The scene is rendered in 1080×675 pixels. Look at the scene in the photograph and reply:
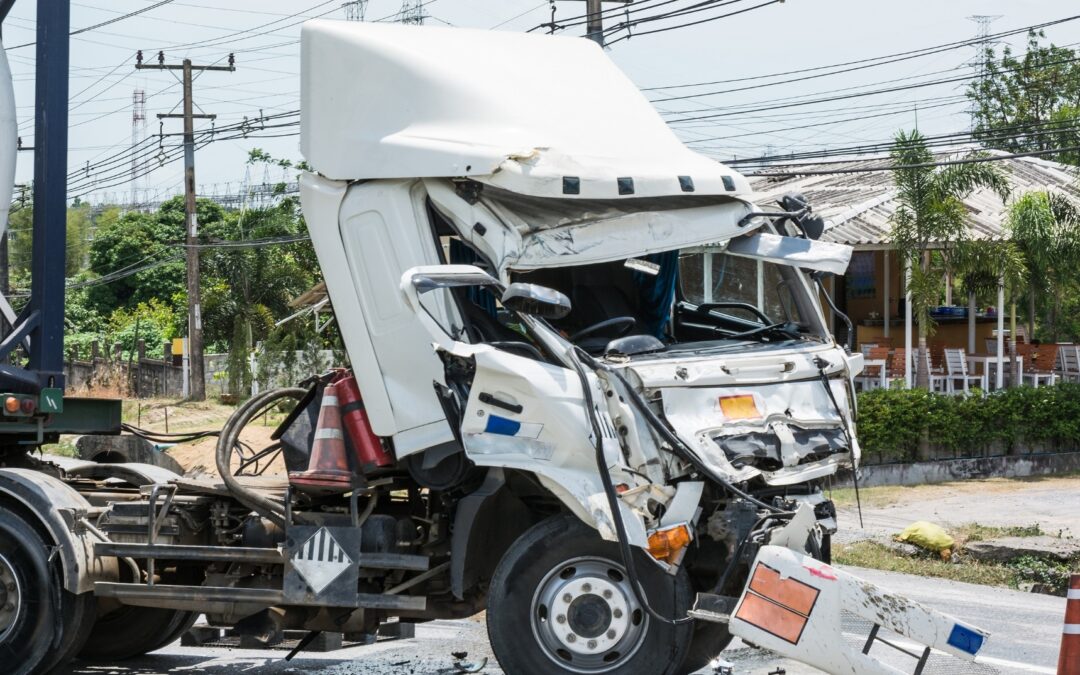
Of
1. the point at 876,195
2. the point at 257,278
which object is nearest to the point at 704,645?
the point at 876,195

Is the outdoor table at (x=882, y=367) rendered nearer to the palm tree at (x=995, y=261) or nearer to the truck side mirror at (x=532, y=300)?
the palm tree at (x=995, y=261)

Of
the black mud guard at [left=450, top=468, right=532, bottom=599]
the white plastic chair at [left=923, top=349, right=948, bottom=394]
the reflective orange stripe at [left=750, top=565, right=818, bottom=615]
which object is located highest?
the white plastic chair at [left=923, top=349, right=948, bottom=394]

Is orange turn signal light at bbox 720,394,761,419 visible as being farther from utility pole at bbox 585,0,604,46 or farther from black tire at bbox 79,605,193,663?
utility pole at bbox 585,0,604,46

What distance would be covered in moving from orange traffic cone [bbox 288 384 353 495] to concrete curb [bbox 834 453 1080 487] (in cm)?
1283

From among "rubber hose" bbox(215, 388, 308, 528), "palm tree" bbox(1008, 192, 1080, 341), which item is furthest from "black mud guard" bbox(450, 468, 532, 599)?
"palm tree" bbox(1008, 192, 1080, 341)

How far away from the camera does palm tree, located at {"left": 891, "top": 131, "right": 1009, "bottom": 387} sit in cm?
2072

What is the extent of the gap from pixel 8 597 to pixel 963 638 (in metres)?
4.96

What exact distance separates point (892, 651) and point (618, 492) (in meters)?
2.65

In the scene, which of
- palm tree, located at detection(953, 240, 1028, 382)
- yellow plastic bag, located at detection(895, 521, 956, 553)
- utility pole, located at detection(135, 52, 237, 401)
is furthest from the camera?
utility pole, located at detection(135, 52, 237, 401)

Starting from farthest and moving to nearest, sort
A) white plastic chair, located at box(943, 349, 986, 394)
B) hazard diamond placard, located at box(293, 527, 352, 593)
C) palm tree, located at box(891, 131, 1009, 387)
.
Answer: white plastic chair, located at box(943, 349, 986, 394) < palm tree, located at box(891, 131, 1009, 387) < hazard diamond placard, located at box(293, 527, 352, 593)

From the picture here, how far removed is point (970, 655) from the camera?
611cm

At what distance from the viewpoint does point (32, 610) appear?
7422 millimetres

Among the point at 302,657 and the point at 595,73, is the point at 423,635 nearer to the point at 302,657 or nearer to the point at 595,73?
the point at 302,657

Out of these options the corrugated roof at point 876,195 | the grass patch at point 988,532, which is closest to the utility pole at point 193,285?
the corrugated roof at point 876,195
